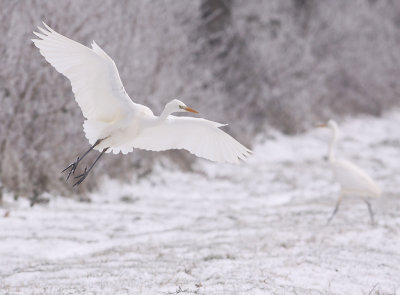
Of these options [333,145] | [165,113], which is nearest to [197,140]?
[165,113]

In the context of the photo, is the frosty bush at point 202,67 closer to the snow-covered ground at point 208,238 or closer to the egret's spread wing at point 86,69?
the snow-covered ground at point 208,238

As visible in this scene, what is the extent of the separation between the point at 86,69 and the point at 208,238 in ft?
9.05

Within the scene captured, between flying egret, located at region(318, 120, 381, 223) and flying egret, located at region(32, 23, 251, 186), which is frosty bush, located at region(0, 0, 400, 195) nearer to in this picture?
flying egret, located at region(32, 23, 251, 186)

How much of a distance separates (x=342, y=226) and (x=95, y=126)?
373 centimetres

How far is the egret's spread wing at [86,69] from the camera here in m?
4.90

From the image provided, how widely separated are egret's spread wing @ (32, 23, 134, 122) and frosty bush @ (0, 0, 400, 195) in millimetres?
3107

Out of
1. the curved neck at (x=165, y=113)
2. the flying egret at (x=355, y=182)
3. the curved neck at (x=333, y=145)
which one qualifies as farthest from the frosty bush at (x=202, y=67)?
the flying egret at (x=355, y=182)

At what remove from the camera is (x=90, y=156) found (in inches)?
373

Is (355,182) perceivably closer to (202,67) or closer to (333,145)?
(333,145)

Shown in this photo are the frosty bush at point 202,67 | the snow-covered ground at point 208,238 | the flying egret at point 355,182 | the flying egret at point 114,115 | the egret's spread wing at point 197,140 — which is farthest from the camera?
the frosty bush at point 202,67

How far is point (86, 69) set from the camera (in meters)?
5.04

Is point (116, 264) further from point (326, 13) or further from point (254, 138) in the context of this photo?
point (326, 13)

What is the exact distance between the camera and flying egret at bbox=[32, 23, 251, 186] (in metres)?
4.96

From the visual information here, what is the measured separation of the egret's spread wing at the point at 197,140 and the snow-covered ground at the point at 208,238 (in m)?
1.06
